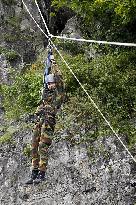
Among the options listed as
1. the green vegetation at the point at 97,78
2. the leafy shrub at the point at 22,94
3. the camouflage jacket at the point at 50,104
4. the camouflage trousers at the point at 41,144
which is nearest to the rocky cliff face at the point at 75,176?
the green vegetation at the point at 97,78

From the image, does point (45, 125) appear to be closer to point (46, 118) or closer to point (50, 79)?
point (46, 118)

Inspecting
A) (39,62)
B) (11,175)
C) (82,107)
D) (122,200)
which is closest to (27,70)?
(39,62)

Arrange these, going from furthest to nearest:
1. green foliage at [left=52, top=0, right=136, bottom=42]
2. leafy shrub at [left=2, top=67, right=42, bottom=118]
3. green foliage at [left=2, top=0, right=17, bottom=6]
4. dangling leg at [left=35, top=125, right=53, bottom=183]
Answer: green foliage at [left=2, top=0, right=17, bottom=6]
leafy shrub at [left=2, top=67, right=42, bottom=118]
green foliage at [left=52, top=0, right=136, bottom=42]
dangling leg at [left=35, top=125, right=53, bottom=183]

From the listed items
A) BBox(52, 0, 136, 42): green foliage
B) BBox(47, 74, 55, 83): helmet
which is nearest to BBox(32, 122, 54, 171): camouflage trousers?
BBox(47, 74, 55, 83): helmet

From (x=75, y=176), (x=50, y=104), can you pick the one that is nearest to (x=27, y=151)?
(x=75, y=176)

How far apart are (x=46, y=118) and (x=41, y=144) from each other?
0.47 meters

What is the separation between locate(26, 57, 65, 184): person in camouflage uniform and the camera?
809 cm

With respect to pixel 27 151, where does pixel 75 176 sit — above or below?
below

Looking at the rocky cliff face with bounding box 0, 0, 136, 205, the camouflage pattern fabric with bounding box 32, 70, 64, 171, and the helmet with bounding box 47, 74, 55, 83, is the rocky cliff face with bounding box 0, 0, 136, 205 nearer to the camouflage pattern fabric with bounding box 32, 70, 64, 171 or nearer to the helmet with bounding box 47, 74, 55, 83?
the camouflage pattern fabric with bounding box 32, 70, 64, 171

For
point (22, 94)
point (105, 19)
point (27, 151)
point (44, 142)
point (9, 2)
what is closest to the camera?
point (44, 142)

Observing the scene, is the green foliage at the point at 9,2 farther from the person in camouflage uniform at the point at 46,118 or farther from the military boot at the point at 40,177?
the military boot at the point at 40,177

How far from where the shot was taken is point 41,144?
8109mm

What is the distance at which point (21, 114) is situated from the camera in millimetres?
12742

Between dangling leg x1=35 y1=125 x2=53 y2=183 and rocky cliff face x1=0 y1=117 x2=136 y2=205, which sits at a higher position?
dangling leg x1=35 y1=125 x2=53 y2=183
